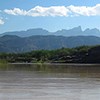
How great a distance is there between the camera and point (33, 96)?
3050 cm

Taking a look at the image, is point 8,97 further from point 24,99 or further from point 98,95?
point 98,95

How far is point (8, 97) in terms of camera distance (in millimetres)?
29312

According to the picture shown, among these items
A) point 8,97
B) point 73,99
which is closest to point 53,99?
point 73,99

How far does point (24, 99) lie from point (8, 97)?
5.63 feet

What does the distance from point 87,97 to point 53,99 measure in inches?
128

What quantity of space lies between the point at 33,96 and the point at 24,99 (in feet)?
7.59

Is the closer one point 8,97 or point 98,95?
point 8,97

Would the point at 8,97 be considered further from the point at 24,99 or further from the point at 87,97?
the point at 87,97

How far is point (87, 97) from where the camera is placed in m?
30.1

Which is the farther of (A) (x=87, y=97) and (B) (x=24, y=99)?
(A) (x=87, y=97)

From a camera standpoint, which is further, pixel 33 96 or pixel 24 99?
pixel 33 96

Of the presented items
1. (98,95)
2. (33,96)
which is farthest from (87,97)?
(33,96)

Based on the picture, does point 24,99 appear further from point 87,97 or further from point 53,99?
point 87,97

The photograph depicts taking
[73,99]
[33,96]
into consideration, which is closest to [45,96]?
[33,96]
